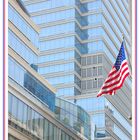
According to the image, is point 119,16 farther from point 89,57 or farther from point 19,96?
point 19,96

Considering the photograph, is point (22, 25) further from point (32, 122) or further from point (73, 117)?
point (73, 117)

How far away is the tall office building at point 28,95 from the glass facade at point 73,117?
0.15m

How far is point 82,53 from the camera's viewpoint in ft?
400

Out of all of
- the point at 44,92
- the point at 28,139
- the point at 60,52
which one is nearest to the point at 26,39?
the point at 44,92

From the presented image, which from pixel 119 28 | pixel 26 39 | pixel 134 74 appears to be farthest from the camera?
pixel 119 28

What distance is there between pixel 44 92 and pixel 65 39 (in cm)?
7262

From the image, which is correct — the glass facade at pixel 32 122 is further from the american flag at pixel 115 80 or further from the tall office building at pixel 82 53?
the tall office building at pixel 82 53

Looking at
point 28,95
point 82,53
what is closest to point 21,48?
point 28,95

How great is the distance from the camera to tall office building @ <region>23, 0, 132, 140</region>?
374 ft

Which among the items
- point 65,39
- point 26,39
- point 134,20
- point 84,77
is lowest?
Answer: point 134,20

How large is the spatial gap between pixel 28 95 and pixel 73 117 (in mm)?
12970

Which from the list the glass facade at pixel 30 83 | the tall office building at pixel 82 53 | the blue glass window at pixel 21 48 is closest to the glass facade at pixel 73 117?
the glass facade at pixel 30 83

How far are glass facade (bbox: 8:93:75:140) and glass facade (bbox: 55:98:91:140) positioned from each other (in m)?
2.12

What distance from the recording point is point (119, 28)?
136125mm
